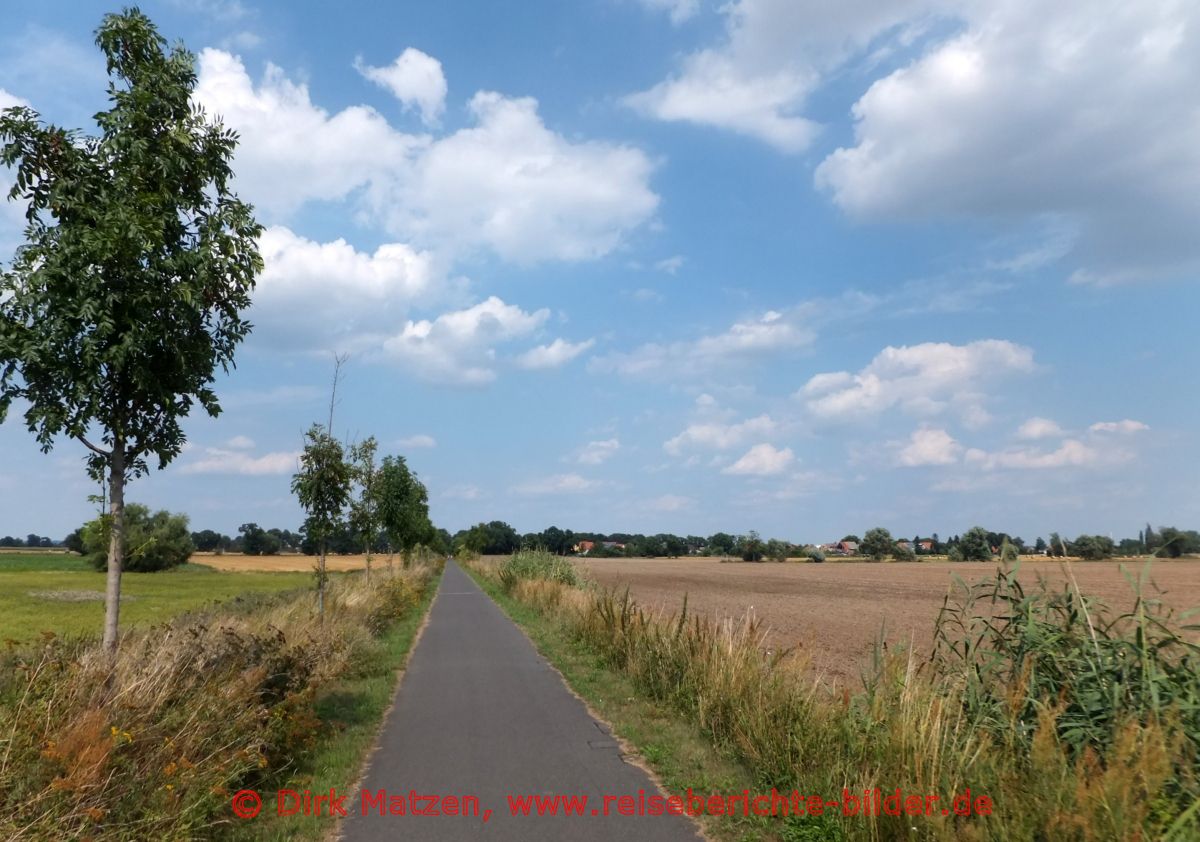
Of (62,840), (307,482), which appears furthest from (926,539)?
(62,840)

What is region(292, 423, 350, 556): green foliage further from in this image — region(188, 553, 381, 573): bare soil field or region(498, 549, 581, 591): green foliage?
region(188, 553, 381, 573): bare soil field

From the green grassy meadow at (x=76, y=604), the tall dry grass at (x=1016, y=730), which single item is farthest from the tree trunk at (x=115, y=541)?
the green grassy meadow at (x=76, y=604)

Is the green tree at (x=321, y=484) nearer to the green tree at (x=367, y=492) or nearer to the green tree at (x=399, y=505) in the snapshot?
the green tree at (x=367, y=492)

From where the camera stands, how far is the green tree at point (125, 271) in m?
6.14

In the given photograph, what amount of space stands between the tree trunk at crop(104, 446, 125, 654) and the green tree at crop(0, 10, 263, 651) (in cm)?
1

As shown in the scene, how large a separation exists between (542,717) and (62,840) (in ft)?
20.1

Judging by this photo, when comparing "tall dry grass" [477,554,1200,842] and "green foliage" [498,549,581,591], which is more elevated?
"tall dry grass" [477,554,1200,842]

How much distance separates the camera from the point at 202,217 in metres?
7.26

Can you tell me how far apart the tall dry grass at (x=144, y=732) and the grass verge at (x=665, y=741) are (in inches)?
130

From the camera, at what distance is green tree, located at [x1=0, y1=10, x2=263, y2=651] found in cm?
614

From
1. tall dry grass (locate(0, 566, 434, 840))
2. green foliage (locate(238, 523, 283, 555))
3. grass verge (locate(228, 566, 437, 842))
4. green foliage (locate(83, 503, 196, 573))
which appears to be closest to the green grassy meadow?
grass verge (locate(228, 566, 437, 842))

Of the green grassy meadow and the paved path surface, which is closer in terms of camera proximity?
the paved path surface

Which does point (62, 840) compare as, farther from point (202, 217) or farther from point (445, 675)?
point (445, 675)

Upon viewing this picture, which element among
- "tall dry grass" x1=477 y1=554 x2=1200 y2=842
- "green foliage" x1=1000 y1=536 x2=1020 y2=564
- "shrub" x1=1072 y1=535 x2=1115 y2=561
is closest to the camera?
"tall dry grass" x1=477 y1=554 x2=1200 y2=842
